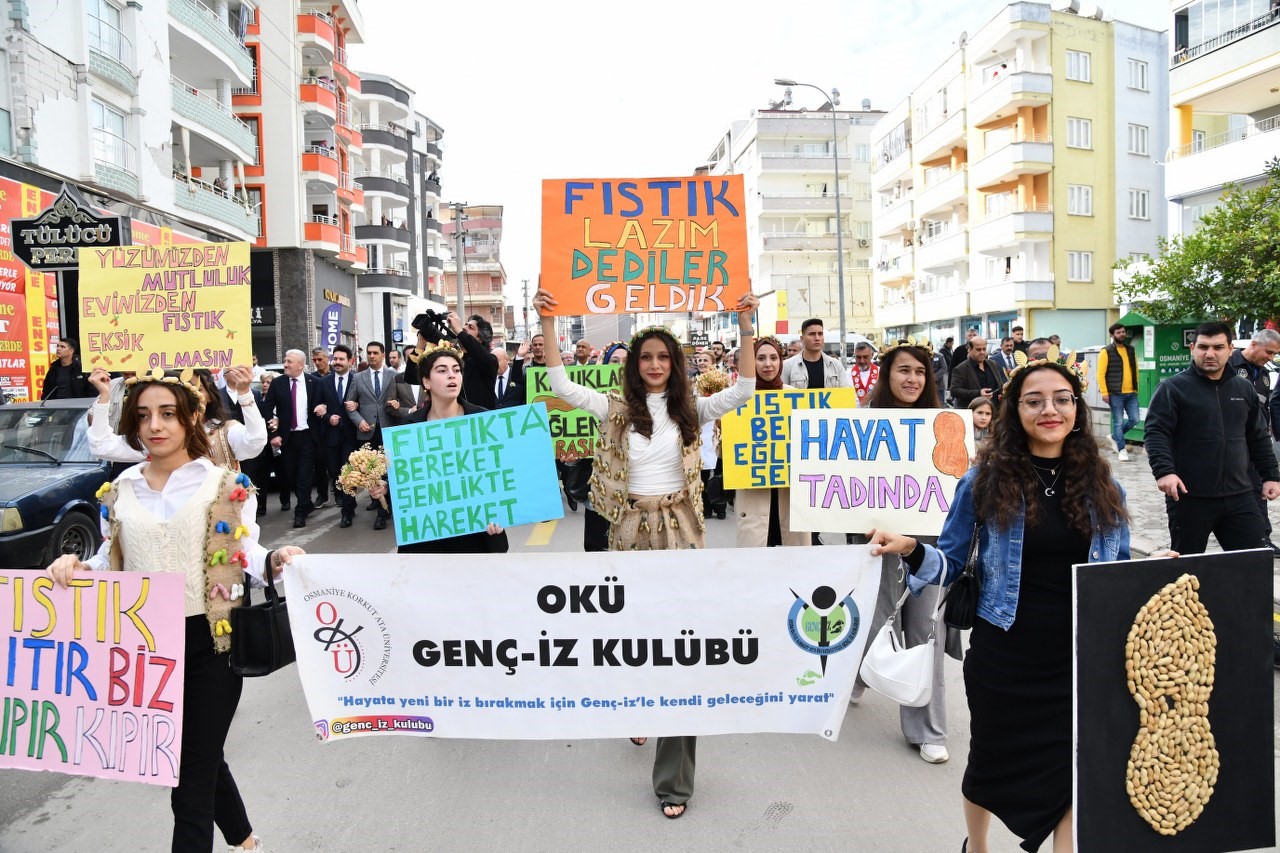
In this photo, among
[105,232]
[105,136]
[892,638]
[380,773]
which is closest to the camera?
[892,638]

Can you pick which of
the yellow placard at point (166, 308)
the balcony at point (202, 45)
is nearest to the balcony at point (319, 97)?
the balcony at point (202, 45)

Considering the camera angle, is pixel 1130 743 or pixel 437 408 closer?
pixel 1130 743

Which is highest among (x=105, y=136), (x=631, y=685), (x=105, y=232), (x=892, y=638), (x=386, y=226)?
(x=386, y=226)

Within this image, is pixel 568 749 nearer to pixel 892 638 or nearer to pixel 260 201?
pixel 892 638

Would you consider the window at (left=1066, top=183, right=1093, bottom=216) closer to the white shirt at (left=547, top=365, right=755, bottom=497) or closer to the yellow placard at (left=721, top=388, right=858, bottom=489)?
the yellow placard at (left=721, top=388, right=858, bottom=489)

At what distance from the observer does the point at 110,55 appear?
22.3 metres

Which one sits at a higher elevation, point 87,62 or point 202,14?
→ point 202,14

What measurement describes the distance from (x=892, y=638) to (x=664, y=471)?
1.41 meters

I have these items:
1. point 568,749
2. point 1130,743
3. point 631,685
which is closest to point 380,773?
point 568,749

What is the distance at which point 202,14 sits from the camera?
28.2 meters

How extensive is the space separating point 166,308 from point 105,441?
1949 mm

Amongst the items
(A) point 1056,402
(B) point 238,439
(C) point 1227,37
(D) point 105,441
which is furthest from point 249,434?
(C) point 1227,37

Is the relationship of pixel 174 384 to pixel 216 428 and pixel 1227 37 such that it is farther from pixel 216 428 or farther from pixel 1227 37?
pixel 1227 37

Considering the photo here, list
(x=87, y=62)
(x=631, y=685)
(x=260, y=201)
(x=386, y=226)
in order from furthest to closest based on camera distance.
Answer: (x=386, y=226) → (x=260, y=201) → (x=87, y=62) → (x=631, y=685)
